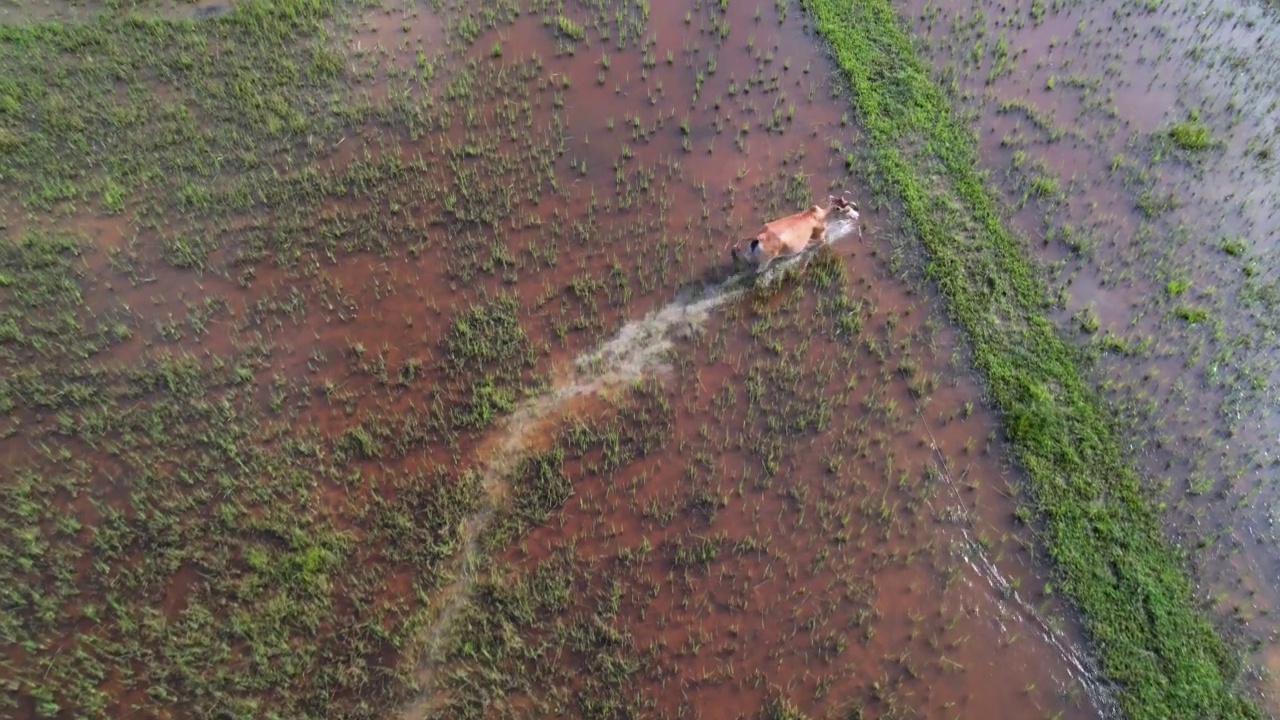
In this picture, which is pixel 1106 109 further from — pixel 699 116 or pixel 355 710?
pixel 355 710

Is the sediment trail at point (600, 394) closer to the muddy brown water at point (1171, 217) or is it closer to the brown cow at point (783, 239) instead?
the brown cow at point (783, 239)

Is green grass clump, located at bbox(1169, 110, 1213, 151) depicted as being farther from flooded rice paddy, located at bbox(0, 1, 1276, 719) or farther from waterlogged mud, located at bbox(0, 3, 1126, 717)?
waterlogged mud, located at bbox(0, 3, 1126, 717)

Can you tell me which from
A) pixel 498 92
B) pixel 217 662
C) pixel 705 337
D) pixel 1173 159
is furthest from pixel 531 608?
pixel 1173 159

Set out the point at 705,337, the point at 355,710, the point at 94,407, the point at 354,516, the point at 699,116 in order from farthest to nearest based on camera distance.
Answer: the point at 699,116, the point at 705,337, the point at 94,407, the point at 354,516, the point at 355,710

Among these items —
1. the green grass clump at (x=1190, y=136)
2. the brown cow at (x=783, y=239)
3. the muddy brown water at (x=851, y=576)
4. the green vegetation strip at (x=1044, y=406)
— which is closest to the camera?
the muddy brown water at (x=851, y=576)

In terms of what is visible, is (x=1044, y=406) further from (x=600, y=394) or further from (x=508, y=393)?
(x=508, y=393)

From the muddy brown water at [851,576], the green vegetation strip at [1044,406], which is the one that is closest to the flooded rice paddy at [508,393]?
the muddy brown water at [851,576]

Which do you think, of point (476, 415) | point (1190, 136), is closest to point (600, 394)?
point (476, 415)
